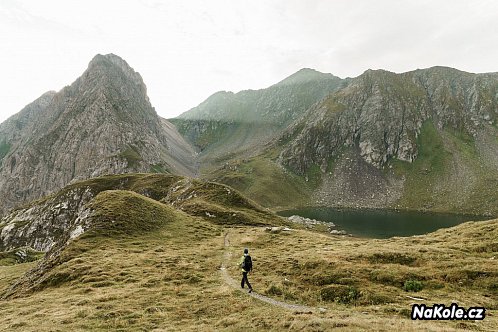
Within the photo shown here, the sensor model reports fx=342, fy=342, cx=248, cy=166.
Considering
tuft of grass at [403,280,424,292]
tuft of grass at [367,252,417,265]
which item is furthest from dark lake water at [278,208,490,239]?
tuft of grass at [403,280,424,292]

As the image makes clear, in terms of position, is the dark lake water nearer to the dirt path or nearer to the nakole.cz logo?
the dirt path

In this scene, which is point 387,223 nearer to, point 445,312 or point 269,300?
point 269,300

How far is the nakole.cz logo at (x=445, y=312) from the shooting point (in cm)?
2052

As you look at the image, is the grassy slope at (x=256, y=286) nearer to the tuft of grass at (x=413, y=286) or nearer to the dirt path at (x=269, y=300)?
the tuft of grass at (x=413, y=286)

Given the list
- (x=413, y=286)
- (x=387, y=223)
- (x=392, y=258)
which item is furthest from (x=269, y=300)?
(x=387, y=223)

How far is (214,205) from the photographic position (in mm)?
89000

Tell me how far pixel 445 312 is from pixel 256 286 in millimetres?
14515

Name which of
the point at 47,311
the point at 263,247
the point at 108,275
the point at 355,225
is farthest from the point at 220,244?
the point at 355,225

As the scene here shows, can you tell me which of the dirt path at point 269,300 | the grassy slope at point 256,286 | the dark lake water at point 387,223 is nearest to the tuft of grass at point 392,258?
the grassy slope at point 256,286

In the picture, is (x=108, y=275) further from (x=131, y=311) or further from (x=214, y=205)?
(x=214, y=205)

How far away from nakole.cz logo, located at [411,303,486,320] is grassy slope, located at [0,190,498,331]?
2.27ft

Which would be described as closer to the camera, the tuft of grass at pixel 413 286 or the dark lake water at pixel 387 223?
the tuft of grass at pixel 413 286

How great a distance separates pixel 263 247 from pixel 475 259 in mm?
27411

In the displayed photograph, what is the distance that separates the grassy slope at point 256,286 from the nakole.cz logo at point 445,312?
0.69 m
